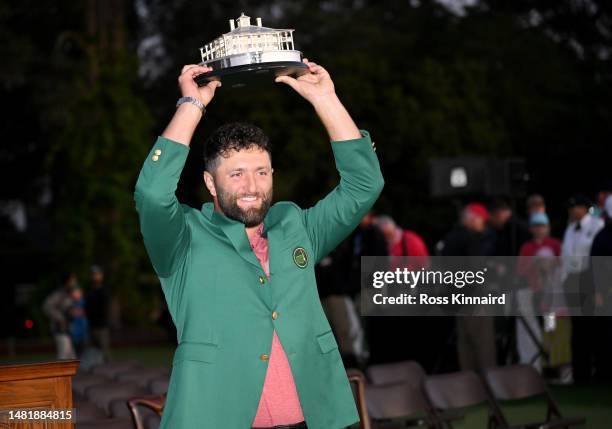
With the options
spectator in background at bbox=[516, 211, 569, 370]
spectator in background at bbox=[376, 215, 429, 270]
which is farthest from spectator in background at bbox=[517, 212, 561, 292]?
spectator in background at bbox=[376, 215, 429, 270]

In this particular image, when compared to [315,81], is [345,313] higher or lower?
lower

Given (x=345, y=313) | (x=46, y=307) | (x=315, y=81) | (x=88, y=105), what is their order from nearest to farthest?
(x=315, y=81)
(x=345, y=313)
(x=46, y=307)
(x=88, y=105)

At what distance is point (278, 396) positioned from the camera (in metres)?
3.84

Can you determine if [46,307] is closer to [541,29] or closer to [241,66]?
[241,66]

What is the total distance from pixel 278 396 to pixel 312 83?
1.03 meters

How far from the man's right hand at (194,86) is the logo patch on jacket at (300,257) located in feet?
1.85

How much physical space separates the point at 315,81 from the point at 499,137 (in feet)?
97.1

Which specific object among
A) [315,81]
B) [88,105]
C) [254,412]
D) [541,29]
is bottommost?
[254,412]

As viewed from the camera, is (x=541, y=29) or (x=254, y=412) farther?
(x=541, y=29)

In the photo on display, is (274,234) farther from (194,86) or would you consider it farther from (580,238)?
(580,238)

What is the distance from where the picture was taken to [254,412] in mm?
3752

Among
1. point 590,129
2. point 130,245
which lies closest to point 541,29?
point 590,129

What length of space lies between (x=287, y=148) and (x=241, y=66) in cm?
2885

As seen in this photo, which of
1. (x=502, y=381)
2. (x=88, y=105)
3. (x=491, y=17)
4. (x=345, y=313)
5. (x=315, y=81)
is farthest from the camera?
(x=491, y=17)
